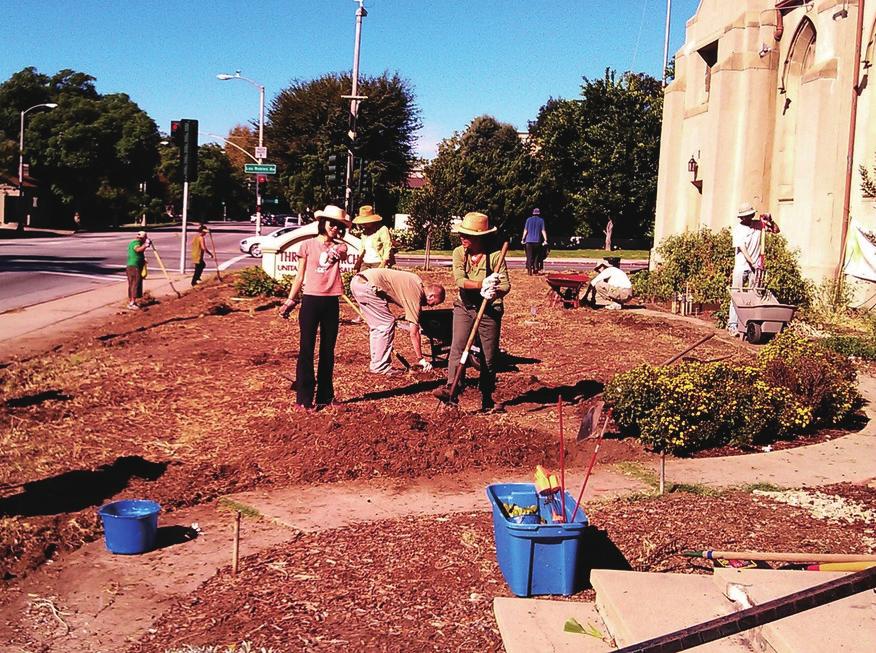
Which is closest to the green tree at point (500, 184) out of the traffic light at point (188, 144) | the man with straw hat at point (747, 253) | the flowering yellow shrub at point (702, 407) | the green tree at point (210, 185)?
the traffic light at point (188, 144)

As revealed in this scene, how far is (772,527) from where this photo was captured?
5.82 metres

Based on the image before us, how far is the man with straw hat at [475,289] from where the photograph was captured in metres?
8.86

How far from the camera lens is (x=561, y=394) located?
9.62 m

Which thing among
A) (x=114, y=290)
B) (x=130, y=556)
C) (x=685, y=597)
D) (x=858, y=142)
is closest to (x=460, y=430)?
(x=130, y=556)

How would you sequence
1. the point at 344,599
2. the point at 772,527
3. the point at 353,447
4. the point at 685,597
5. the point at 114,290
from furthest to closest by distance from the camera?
the point at 114,290 → the point at 353,447 → the point at 772,527 → the point at 344,599 → the point at 685,597

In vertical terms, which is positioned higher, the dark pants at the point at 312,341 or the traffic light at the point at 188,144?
the traffic light at the point at 188,144

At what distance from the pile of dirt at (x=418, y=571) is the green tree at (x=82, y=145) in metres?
61.2

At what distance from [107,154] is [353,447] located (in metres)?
70.9

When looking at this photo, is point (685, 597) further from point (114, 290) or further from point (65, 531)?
point (114, 290)

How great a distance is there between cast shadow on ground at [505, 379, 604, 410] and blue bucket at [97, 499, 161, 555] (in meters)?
4.60

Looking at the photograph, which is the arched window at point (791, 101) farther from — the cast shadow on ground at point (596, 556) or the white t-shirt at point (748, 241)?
the cast shadow on ground at point (596, 556)

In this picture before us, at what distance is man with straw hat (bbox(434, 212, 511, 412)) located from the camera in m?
8.86

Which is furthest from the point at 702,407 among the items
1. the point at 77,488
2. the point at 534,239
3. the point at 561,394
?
the point at 534,239

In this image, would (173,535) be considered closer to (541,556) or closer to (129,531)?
(129,531)
